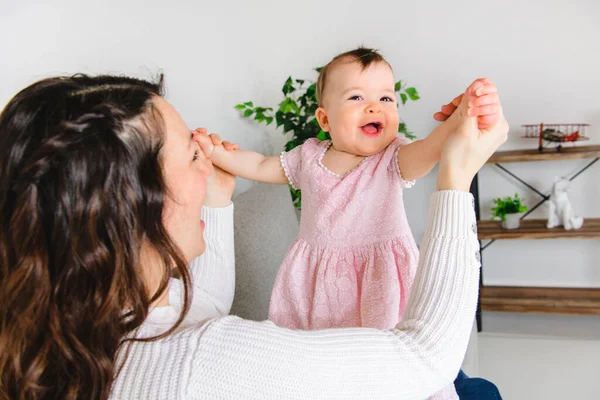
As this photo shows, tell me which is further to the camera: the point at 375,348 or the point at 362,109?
the point at 362,109

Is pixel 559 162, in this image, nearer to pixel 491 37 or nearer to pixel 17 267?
pixel 491 37

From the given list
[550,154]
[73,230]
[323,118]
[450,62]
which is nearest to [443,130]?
[323,118]

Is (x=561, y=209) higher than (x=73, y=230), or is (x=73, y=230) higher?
(x=73, y=230)

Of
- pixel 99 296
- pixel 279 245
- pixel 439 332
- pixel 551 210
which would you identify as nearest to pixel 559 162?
pixel 551 210

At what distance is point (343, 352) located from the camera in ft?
2.14

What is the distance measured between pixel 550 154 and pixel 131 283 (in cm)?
240

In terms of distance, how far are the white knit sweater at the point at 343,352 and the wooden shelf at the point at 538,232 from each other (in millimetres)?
1960

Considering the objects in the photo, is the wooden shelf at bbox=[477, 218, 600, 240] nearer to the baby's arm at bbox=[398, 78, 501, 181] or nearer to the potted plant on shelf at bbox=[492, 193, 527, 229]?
the potted plant on shelf at bbox=[492, 193, 527, 229]

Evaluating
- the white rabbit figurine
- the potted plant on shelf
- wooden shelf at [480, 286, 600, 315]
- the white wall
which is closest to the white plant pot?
the potted plant on shelf

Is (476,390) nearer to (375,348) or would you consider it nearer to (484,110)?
(375,348)

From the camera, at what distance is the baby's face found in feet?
3.23

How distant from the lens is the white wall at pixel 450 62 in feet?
7.94

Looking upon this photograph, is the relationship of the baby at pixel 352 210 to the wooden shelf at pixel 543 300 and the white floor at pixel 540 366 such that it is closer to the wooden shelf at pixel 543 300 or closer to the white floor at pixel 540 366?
the white floor at pixel 540 366

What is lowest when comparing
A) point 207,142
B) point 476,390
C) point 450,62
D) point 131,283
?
point 476,390
